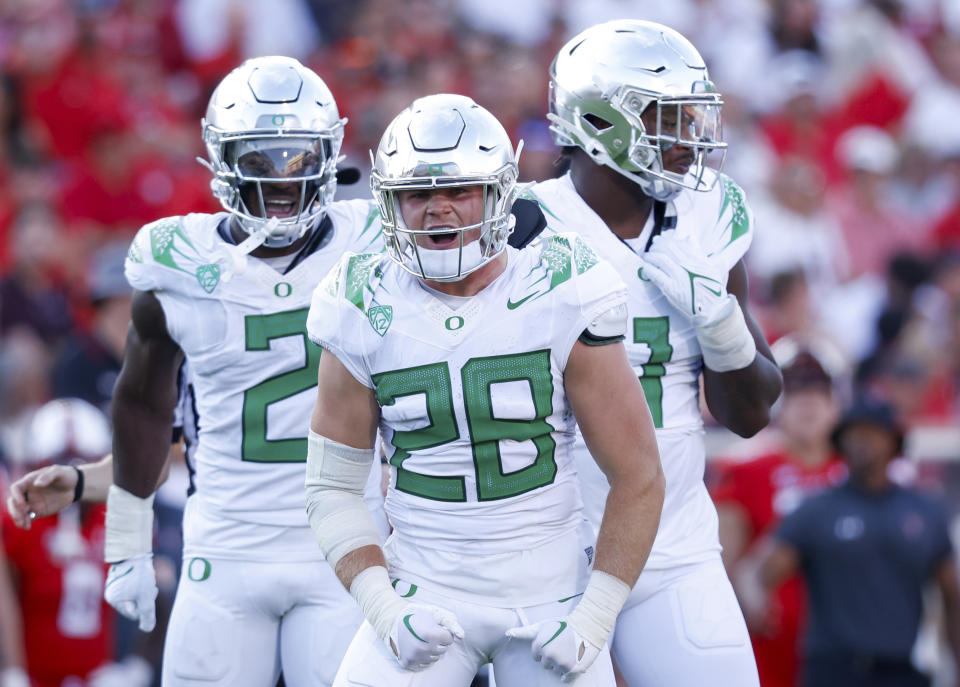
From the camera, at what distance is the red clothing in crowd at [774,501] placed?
6.83m

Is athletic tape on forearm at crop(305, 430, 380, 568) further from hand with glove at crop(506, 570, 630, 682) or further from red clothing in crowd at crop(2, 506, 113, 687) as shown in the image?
red clothing in crowd at crop(2, 506, 113, 687)

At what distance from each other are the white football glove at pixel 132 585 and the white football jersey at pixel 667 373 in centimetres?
131

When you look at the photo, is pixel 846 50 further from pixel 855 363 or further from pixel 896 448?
pixel 896 448

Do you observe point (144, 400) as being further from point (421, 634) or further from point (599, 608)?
point (599, 608)

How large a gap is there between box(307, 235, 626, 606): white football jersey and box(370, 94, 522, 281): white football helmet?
9 cm

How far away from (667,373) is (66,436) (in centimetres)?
298

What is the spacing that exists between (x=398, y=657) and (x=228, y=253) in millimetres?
1303

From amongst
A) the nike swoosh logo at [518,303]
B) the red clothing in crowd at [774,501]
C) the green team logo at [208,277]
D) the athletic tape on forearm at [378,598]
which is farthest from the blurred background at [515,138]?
the nike swoosh logo at [518,303]

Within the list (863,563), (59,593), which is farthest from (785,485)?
(59,593)

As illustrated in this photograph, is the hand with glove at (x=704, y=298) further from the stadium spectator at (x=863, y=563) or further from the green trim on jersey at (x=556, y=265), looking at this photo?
the stadium spectator at (x=863, y=563)

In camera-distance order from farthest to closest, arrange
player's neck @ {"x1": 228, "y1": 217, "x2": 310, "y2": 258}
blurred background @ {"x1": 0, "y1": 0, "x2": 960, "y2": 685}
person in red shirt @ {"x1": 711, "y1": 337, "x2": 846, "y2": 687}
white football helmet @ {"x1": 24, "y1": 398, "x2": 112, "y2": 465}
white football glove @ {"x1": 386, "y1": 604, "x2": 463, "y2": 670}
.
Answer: blurred background @ {"x1": 0, "y1": 0, "x2": 960, "y2": 685} < person in red shirt @ {"x1": 711, "y1": 337, "x2": 846, "y2": 687} < white football helmet @ {"x1": 24, "y1": 398, "x2": 112, "y2": 465} < player's neck @ {"x1": 228, "y1": 217, "x2": 310, "y2": 258} < white football glove @ {"x1": 386, "y1": 604, "x2": 463, "y2": 670}

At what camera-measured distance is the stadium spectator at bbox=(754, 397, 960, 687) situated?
648cm

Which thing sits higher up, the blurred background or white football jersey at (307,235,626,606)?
white football jersey at (307,235,626,606)

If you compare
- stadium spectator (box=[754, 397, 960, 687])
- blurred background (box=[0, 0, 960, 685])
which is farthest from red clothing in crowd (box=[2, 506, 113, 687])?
stadium spectator (box=[754, 397, 960, 687])
